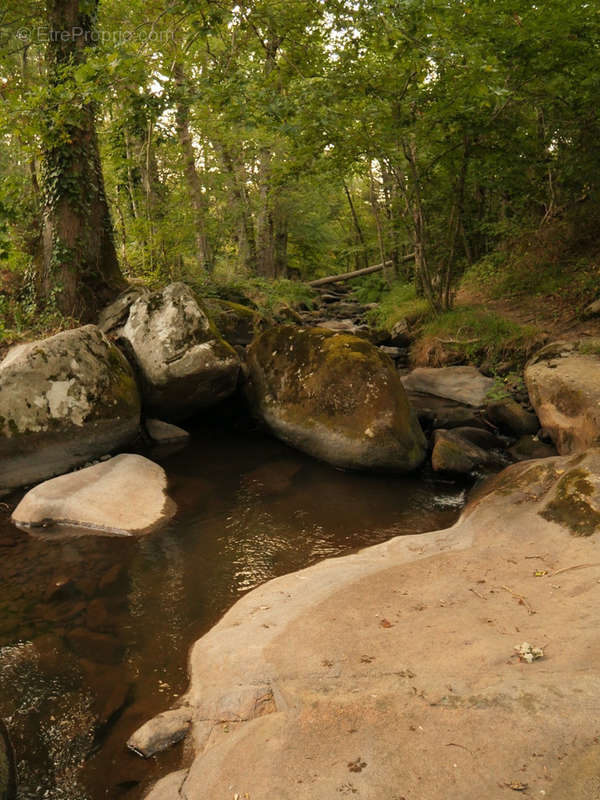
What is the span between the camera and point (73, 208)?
9320mm

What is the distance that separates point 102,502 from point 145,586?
159 centimetres

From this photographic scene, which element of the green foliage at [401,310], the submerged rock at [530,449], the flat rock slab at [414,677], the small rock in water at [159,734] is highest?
the green foliage at [401,310]

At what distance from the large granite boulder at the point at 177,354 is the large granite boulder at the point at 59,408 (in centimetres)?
69

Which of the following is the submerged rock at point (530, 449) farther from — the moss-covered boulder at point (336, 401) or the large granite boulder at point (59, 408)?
the large granite boulder at point (59, 408)

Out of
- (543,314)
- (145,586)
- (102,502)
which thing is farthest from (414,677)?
(543,314)

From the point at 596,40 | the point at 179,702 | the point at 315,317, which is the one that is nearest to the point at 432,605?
the point at 179,702

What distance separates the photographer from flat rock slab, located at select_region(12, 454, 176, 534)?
5.66m

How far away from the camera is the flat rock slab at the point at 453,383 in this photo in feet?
30.5

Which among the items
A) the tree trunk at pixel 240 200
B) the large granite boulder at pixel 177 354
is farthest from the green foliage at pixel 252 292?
the large granite boulder at pixel 177 354

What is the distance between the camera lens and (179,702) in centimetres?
311

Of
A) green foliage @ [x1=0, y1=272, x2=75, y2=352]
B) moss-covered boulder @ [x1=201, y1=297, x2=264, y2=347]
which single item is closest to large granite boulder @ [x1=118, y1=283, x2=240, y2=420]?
green foliage @ [x1=0, y1=272, x2=75, y2=352]

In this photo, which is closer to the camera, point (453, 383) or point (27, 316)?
point (27, 316)

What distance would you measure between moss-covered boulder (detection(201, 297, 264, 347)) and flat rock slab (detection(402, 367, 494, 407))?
133 inches

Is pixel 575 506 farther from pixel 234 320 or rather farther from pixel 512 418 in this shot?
pixel 234 320
